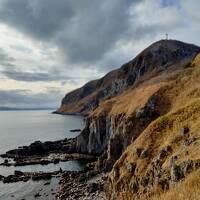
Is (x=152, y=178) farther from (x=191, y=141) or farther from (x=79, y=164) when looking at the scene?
(x=79, y=164)

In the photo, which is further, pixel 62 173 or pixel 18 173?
pixel 62 173

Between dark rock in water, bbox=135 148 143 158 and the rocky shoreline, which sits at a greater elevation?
dark rock in water, bbox=135 148 143 158

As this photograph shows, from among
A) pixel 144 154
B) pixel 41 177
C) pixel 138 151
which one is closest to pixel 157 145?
pixel 144 154

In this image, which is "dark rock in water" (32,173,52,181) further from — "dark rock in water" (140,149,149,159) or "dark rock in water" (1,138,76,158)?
"dark rock in water" (140,149,149,159)

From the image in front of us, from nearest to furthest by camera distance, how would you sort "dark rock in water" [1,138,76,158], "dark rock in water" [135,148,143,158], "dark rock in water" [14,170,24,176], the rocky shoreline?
"dark rock in water" [135,148,143,158] → the rocky shoreline → "dark rock in water" [14,170,24,176] → "dark rock in water" [1,138,76,158]

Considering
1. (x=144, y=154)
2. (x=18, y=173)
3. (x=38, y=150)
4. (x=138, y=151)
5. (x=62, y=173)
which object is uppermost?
(x=138, y=151)

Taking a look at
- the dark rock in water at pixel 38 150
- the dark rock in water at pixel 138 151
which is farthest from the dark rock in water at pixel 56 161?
the dark rock in water at pixel 138 151

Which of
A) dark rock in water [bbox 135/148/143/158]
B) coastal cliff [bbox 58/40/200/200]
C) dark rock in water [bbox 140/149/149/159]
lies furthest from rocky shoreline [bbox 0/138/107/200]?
dark rock in water [bbox 140/149/149/159]

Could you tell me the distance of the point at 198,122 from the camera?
47.0 m

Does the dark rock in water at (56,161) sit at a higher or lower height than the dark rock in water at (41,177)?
higher

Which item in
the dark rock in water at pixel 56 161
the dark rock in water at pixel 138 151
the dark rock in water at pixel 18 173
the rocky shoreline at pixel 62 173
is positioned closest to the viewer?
the dark rock in water at pixel 138 151

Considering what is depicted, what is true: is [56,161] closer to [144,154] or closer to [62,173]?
[62,173]

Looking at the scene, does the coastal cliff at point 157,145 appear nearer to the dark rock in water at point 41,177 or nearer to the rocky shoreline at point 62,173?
the rocky shoreline at point 62,173

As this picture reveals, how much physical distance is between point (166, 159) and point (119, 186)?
9463 millimetres
